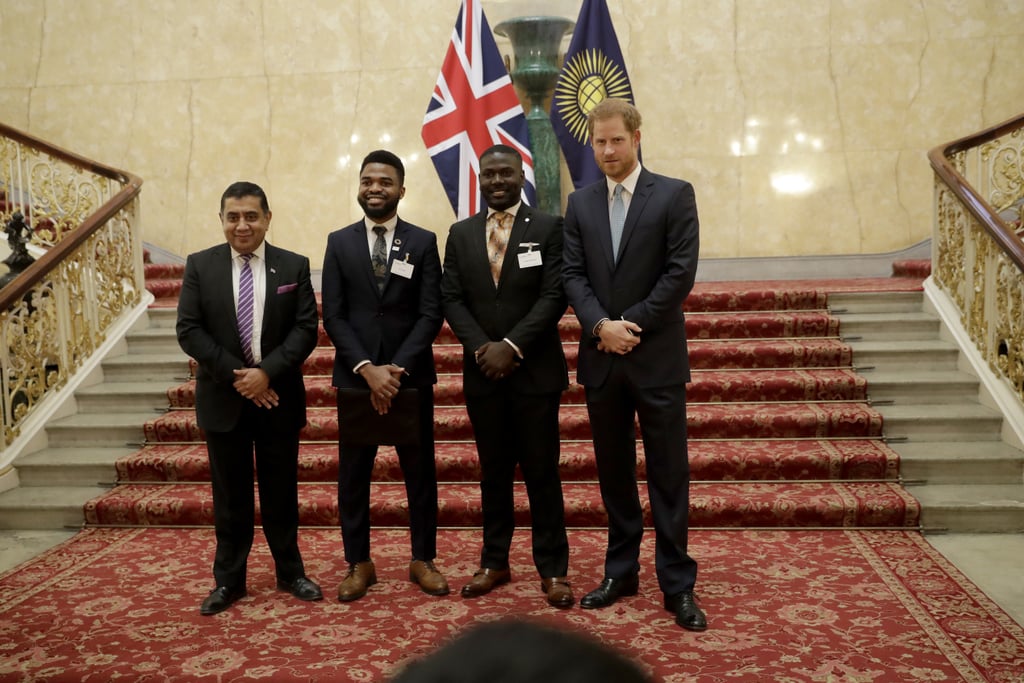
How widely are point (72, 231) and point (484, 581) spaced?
427 cm

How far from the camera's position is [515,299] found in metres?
3.77

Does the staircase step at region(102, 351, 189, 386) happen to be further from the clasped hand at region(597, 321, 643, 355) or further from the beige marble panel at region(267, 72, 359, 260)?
Answer: the clasped hand at region(597, 321, 643, 355)

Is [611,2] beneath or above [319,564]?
above

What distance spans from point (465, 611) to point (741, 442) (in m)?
2.22

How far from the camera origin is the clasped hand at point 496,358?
3.65 metres

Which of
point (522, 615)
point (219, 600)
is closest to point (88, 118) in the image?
point (219, 600)

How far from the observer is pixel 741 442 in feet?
17.2

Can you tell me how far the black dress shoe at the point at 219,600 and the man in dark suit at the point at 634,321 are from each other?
1.42 meters

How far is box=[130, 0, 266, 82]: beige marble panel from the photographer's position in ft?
28.8

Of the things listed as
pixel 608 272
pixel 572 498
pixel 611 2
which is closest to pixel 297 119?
pixel 611 2

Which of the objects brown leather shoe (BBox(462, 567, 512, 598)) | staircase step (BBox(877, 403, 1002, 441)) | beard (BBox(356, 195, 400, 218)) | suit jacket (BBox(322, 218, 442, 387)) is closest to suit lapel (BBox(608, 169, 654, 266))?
suit jacket (BBox(322, 218, 442, 387))

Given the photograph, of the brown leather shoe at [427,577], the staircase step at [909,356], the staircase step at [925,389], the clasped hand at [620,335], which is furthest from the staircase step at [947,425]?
the brown leather shoe at [427,577]

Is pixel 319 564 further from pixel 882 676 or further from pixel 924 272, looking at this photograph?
pixel 924 272

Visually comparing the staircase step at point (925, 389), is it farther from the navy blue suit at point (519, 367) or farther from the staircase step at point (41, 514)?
the staircase step at point (41, 514)
